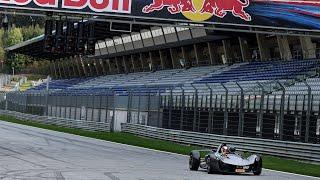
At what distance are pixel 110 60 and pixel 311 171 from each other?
61.1 metres

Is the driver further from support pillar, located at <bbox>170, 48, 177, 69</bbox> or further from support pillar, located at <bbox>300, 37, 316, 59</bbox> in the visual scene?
support pillar, located at <bbox>170, 48, 177, 69</bbox>

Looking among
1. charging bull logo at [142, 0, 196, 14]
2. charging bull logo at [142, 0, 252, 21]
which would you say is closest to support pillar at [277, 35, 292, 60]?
charging bull logo at [142, 0, 252, 21]

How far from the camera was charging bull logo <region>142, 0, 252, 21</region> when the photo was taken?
25.9 metres

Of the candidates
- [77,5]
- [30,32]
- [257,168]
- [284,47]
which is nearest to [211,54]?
[284,47]

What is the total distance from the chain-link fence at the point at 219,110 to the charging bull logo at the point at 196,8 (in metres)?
3.59

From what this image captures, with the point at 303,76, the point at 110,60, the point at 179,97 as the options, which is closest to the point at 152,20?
the point at 179,97

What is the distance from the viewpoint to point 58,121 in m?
55.8

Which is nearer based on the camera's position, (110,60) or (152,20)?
(152,20)

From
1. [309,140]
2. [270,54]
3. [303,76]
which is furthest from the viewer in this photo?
[270,54]

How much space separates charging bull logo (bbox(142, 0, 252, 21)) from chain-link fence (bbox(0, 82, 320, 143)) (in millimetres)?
3587

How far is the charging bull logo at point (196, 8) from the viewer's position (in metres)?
25.9

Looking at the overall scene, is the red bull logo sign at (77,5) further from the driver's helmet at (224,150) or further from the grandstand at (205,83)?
the driver's helmet at (224,150)

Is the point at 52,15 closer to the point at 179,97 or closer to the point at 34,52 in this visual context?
the point at 179,97

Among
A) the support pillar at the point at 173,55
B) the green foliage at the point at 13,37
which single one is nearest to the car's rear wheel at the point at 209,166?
the support pillar at the point at 173,55
